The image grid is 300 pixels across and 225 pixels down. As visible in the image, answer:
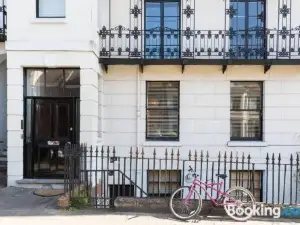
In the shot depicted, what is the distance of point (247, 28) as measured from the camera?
443 inches

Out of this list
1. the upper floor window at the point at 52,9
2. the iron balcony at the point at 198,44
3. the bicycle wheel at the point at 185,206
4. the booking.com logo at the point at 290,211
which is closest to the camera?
the bicycle wheel at the point at 185,206

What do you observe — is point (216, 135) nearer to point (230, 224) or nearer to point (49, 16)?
point (230, 224)

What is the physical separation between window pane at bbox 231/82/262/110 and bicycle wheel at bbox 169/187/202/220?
510cm

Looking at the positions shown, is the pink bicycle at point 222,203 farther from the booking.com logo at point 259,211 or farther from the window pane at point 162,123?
the window pane at point 162,123

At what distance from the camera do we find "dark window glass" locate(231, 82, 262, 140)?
37.5 ft

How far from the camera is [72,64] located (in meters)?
9.59

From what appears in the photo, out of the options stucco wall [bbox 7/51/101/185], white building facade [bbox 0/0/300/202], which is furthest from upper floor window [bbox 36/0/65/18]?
white building facade [bbox 0/0/300/202]

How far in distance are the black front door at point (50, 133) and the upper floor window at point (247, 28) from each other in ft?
→ 17.4

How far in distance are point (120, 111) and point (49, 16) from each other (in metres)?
3.51

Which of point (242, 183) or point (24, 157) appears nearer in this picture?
point (24, 157)

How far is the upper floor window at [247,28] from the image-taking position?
1105 cm

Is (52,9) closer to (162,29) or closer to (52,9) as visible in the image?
(52,9)

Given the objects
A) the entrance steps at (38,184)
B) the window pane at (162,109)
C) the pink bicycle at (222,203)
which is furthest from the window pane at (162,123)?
the pink bicycle at (222,203)

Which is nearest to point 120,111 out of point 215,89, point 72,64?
point 72,64
